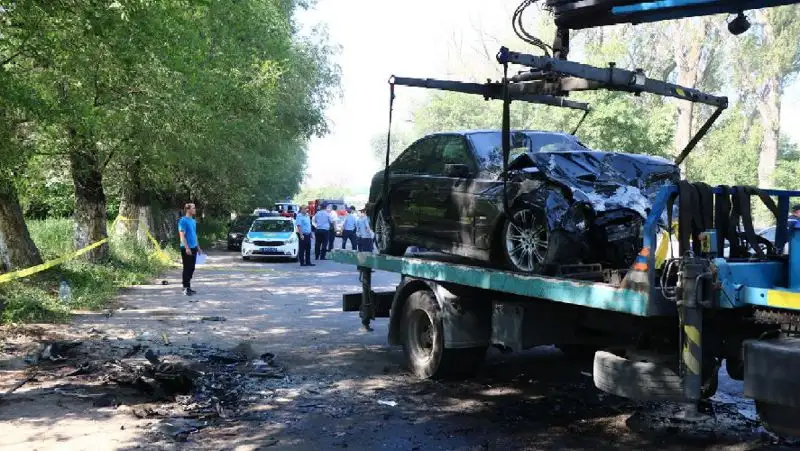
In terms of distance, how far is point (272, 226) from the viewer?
24.1 m

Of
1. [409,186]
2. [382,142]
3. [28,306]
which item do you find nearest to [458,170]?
[409,186]

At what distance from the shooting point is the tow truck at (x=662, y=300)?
4.21m

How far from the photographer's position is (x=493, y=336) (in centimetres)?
658

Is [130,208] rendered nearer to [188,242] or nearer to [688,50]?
[188,242]

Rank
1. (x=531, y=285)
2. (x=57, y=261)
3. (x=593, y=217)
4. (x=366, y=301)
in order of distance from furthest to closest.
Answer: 1. (x=57, y=261)
2. (x=366, y=301)
3. (x=593, y=217)
4. (x=531, y=285)

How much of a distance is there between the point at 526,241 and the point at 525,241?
17 millimetres

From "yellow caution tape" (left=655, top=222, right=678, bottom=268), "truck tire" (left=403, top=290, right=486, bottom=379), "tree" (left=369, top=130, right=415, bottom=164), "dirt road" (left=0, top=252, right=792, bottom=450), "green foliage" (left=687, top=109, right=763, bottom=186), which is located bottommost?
"dirt road" (left=0, top=252, right=792, bottom=450)

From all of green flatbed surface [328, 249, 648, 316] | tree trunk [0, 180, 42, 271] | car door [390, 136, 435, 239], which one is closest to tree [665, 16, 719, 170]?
car door [390, 136, 435, 239]

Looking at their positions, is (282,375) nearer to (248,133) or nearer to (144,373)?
(144,373)

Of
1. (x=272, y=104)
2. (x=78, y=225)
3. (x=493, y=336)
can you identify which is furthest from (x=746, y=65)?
(x=493, y=336)

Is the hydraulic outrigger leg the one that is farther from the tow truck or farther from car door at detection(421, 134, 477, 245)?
the tow truck

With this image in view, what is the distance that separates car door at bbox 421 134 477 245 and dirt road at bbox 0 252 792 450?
61.6 inches

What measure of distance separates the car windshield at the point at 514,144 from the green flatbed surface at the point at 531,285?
46.7 inches

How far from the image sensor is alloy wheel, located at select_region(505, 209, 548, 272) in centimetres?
621
